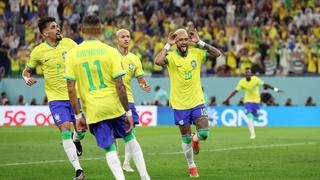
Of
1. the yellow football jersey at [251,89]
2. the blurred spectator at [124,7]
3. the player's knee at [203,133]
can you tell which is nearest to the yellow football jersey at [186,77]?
the player's knee at [203,133]

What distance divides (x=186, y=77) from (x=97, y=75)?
180 inches

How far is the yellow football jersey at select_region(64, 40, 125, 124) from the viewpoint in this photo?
456 inches

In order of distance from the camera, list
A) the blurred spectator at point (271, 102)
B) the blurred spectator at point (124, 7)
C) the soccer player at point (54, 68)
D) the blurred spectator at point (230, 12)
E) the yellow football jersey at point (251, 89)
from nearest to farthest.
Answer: the soccer player at point (54, 68) → the yellow football jersey at point (251, 89) → the blurred spectator at point (271, 102) → the blurred spectator at point (230, 12) → the blurred spectator at point (124, 7)

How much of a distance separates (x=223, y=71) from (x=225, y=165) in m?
23.3

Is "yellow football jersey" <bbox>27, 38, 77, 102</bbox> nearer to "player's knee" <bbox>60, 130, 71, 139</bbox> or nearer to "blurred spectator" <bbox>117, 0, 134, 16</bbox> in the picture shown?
"player's knee" <bbox>60, 130, 71, 139</bbox>

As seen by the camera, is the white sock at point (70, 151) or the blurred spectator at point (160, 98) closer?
the white sock at point (70, 151)

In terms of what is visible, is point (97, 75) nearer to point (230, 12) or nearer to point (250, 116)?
point (250, 116)

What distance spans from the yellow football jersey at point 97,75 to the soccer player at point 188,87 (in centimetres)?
410

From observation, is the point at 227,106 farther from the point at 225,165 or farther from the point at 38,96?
the point at 225,165

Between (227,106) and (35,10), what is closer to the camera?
(227,106)

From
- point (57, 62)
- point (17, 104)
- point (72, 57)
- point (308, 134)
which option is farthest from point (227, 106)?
point (72, 57)

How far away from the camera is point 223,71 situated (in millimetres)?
40594

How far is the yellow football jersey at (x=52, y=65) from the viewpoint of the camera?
15398mm

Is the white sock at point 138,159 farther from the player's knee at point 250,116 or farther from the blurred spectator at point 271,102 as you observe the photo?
the blurred spectator at point 271,102
